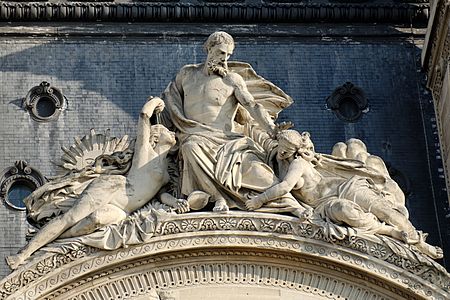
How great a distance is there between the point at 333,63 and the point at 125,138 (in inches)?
144

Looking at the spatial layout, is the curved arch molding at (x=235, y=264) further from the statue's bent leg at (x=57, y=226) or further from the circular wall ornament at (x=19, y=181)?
the circular wall ornament at (x=19, y=181)

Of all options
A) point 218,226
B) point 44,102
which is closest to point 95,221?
point 218,226

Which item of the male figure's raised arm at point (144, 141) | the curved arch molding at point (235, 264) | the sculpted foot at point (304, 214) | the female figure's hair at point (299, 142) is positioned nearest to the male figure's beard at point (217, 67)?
the male figure's raised arm at point (144, 141)

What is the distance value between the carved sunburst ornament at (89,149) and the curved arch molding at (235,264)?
1.50 meters

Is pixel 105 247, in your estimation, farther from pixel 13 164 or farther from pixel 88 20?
pixel 88 20

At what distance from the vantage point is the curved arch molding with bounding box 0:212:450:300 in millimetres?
22250

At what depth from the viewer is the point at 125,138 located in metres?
23.8

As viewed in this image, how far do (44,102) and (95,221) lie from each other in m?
3.84

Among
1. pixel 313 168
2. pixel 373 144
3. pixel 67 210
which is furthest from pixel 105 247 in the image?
pixel 373 144

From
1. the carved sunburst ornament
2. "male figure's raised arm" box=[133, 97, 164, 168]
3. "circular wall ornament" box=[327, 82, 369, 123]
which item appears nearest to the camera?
"male figure's raised arm" box=[133, 97, 164, 168]

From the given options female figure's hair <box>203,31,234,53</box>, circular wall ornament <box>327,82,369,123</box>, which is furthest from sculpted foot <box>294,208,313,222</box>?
circular wall ornament <box>327,82,369,123</box>

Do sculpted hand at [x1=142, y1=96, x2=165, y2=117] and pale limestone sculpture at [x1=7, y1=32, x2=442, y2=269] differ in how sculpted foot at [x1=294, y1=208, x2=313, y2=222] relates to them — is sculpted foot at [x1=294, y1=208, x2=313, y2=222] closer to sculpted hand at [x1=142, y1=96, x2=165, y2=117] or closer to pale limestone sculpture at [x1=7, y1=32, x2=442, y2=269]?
pale limestone sculpture at [x1=7, y1=32, x2=442, y2=269]

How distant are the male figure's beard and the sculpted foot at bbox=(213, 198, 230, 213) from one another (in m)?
1.57

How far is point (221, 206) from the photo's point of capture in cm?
2250
